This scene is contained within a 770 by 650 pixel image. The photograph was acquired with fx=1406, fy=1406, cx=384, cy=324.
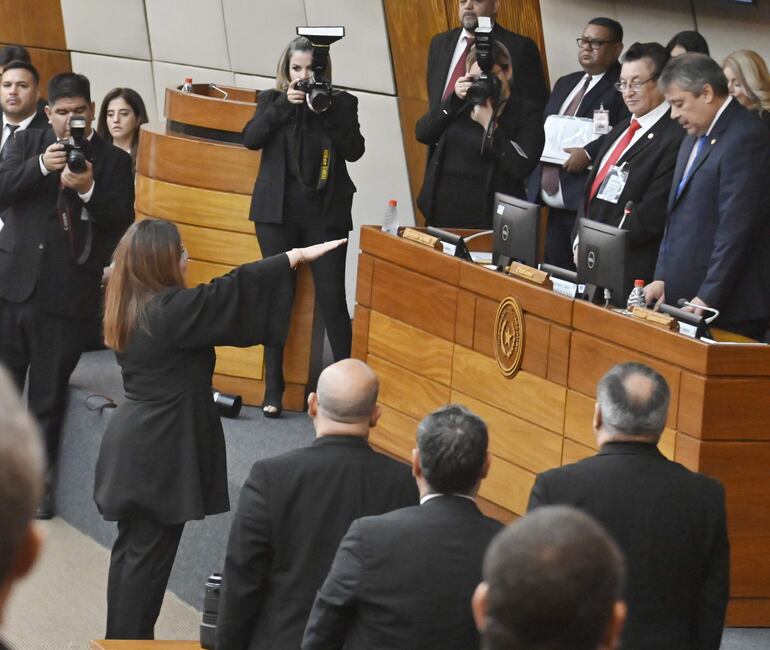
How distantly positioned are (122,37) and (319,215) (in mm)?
4505

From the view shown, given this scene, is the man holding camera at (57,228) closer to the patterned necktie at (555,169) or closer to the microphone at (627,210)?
the patterned necktie at (555,169)

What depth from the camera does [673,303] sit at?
4.44 metres

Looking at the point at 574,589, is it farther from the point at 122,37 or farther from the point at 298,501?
the point at 122,37

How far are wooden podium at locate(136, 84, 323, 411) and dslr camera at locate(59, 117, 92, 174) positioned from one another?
738 mm

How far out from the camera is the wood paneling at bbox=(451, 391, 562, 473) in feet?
13.6

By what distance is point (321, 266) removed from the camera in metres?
5.52

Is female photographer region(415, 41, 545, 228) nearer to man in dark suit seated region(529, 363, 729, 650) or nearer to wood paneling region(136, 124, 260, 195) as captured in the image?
wood paneling region(136, 124, 260, 195)

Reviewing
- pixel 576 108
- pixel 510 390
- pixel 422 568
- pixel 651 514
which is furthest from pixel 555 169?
pixel 422 568

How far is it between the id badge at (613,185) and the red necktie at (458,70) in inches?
40.9

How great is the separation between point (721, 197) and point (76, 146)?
7.64 feet

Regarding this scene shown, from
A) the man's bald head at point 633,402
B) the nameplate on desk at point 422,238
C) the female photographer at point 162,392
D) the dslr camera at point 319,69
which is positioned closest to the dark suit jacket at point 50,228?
the dslr camera at point 319,69

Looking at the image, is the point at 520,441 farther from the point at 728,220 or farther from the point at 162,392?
the point at 162,392

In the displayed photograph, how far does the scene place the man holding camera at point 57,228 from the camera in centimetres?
518

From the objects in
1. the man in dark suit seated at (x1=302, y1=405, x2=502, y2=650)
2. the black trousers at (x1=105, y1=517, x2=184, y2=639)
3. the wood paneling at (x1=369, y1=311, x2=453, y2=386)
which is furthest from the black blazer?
the man in dark suit seated at (x1=302, y1=405, x2=502, y2=650)
